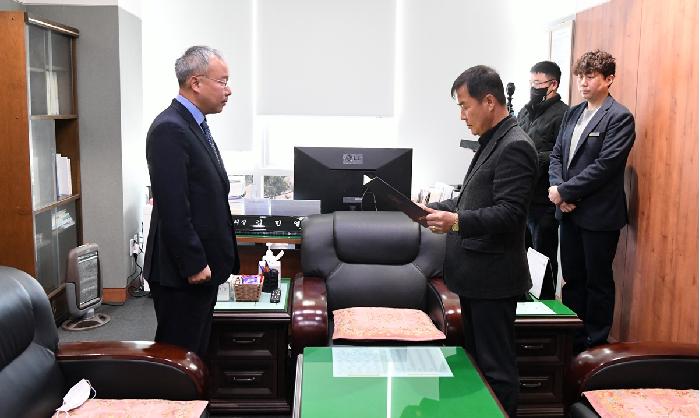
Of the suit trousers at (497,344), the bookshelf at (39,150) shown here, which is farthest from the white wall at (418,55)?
the suit trousers at (497,344)

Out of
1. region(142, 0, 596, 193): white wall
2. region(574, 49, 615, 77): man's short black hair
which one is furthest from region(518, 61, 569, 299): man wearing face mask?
region(142, 0, 596, 193): white wall

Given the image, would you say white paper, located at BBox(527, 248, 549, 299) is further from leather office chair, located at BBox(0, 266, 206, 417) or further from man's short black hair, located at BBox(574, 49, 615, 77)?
leather office chair, located at BBox(0, 266, 206, 417)

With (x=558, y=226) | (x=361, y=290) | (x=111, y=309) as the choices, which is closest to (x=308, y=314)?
(x=361, y=290)

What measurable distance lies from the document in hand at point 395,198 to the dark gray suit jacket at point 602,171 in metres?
1.50

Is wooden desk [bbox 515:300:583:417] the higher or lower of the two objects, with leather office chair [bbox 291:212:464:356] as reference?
lower

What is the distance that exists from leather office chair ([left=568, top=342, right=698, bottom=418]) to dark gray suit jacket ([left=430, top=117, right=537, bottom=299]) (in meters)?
0.33

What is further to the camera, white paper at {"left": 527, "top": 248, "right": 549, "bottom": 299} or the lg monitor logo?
the lg monitor logo

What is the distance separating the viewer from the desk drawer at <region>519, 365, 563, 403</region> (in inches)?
120

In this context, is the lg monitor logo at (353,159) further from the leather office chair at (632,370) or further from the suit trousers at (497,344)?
the leather office chair at (632,370)

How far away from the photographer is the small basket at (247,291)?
313 centimetres

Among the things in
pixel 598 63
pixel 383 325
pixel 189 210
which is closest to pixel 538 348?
pixel 383 325

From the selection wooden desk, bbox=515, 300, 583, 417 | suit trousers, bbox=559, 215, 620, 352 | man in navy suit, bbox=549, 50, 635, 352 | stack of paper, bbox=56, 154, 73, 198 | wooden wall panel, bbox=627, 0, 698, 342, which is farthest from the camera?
stack of paper, bbox=56, 154, 73, 198

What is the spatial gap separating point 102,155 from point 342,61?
1924mm

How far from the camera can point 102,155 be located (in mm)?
4777
